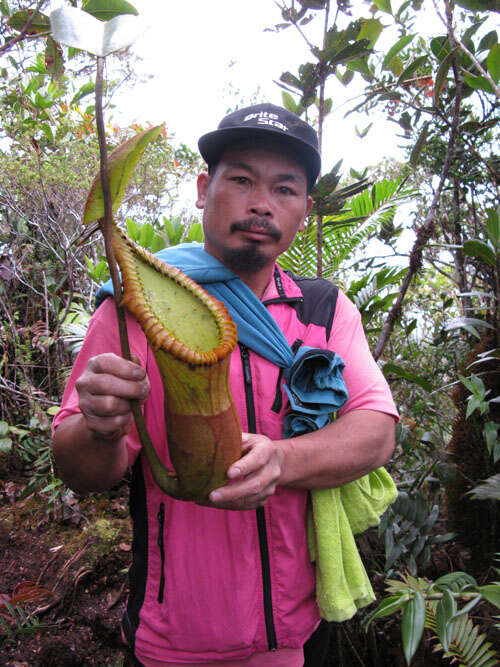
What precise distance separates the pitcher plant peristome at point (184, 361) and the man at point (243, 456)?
0.12 meters

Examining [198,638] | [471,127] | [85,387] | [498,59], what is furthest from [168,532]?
[471,127]

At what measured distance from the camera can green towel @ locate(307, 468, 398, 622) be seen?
44.5 inches

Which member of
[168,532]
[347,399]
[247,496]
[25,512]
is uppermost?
[347,399]

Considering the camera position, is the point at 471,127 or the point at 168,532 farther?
the point at 471,127

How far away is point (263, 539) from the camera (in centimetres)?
113

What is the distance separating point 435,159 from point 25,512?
3831mm

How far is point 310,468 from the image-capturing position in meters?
1.04

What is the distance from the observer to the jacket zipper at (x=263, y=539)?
1.10m

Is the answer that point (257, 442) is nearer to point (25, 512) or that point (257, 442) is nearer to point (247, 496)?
point (247, 496)

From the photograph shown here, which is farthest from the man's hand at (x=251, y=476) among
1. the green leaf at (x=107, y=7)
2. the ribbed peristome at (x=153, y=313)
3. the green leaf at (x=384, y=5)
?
the green leaf at (x=384, y=5)

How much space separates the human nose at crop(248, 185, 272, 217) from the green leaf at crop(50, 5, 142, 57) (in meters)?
0.57

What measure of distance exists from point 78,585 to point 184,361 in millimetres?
2212

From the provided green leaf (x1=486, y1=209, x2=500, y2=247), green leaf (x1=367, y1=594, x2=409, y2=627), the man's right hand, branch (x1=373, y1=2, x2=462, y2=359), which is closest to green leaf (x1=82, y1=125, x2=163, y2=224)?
the man's right hand

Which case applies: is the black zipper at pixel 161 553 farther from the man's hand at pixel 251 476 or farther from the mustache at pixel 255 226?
the mustache at pixel 255 226
